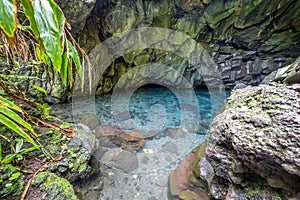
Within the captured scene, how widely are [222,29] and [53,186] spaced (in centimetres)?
737

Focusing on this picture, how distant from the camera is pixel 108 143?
2484 mm

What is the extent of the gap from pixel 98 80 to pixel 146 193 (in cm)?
451

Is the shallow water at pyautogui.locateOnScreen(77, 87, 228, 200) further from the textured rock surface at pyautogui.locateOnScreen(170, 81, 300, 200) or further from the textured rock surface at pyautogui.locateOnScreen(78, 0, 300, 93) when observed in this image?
the textured rock surface at pyautogui.locateOnScreen(78, 0, 300, 93)

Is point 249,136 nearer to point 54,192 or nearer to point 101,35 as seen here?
point 54,192

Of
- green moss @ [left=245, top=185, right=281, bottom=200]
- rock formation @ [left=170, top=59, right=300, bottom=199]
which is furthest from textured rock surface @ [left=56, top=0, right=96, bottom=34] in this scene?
green moss @ [left=245, top=185, right=281, bottom=200]

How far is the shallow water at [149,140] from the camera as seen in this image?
1.66 metres

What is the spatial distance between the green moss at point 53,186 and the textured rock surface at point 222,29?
4421 mm

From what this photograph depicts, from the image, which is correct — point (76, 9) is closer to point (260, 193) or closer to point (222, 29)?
point (260, 193)

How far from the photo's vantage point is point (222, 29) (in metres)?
6.38

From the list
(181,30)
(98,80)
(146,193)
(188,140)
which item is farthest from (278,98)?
(181,30)

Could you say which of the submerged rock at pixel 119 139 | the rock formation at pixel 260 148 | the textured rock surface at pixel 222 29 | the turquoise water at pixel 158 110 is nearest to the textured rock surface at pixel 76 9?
the textured rock surface at pixel 222 29

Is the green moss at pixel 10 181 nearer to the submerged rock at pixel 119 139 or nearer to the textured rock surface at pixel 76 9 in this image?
the submerged rock at pixel 119 139

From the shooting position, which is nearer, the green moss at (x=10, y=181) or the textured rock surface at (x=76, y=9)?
the green moss at (x=10, y=181)

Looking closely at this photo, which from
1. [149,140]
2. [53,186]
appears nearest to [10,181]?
[53,186]
